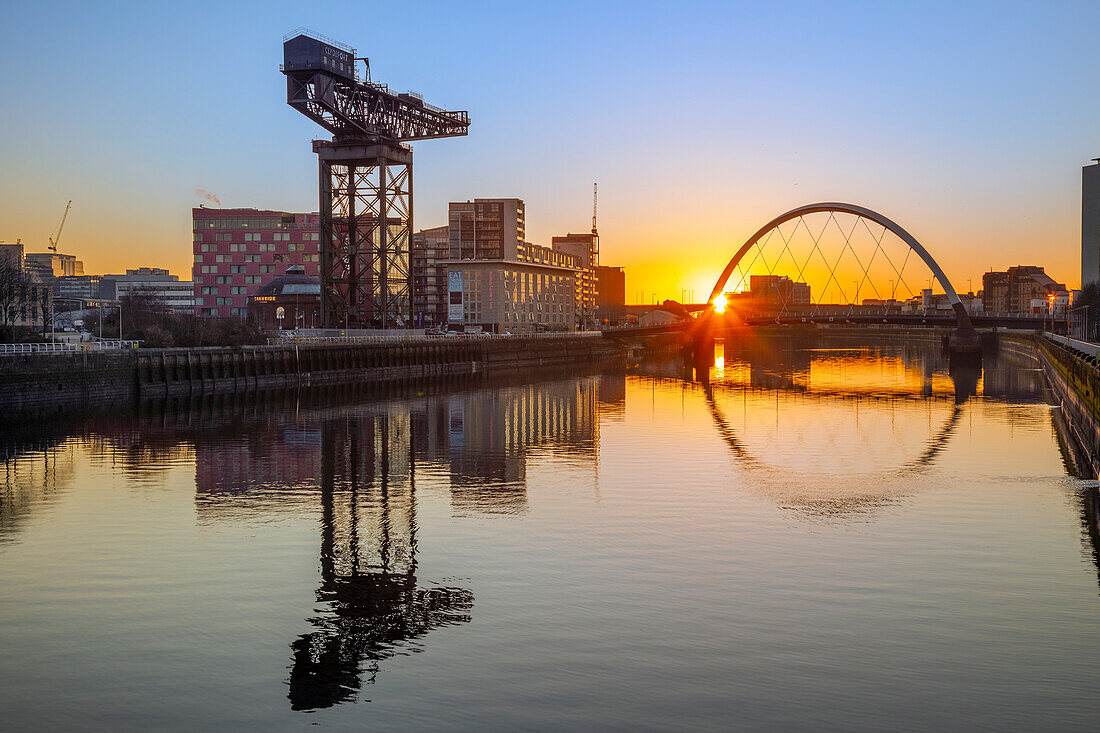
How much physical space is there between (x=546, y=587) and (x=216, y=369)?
52.0 meters

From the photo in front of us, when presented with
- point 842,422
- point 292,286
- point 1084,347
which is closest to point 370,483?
point 842,422

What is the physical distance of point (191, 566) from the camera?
18625 mm

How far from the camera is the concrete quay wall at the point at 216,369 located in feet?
162

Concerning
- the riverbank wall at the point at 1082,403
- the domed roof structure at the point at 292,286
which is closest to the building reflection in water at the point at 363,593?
the riverbank wall at the point at 1082,403

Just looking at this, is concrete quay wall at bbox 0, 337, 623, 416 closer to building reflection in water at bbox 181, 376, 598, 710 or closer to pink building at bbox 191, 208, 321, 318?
building reflection in water at bbox 181, 376, 598, 710

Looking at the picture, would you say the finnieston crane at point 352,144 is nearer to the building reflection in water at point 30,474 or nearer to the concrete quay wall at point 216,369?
the concrete quay wall at point 216,369

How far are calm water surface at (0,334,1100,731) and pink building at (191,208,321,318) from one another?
144841 mm

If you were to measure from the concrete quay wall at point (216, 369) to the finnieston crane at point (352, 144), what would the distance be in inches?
257

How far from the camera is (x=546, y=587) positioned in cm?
1708

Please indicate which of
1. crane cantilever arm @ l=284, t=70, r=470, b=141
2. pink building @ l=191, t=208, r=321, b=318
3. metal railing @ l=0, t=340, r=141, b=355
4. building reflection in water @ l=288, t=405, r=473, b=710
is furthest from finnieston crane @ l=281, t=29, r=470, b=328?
pink building @ l=191, t=208, r=321, b=318

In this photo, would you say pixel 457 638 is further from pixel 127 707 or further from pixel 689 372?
pixel 689 372

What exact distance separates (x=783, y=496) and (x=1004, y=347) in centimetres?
12891

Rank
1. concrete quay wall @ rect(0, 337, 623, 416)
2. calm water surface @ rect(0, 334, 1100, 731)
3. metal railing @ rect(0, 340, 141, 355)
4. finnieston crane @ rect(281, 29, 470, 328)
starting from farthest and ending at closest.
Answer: finnieston crane @ rect(281, 29, 470, 328) → metal railing @ rect(0, 340, 141, 355) → concrete quay wall @ rect(0, 337, 623, 416) → calm water surface @ rect(0, 334, 1100, 731)

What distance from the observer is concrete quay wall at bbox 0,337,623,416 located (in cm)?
4950
